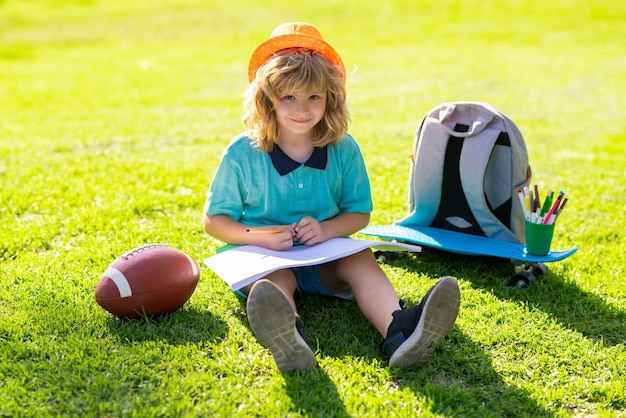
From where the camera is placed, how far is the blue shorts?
3.16 meters

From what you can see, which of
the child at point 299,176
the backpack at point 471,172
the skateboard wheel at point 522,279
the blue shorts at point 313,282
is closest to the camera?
the child at point 299,176

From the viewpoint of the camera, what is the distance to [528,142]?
6668 millimetres

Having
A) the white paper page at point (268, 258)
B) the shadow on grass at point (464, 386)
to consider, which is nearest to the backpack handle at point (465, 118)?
the white paper page at point (268, 258)

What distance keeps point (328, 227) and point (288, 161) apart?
0.34m

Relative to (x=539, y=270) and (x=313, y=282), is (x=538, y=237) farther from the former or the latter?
(x=313, y=282)

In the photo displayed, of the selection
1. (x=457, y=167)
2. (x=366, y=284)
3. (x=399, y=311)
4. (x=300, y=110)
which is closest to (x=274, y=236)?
(x=366, y=284)

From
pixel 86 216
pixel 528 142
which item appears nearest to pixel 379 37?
pixel 528 142

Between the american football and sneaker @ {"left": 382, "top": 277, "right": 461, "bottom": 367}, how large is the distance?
897 mm

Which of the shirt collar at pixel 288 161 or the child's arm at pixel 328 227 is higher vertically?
the shirt collar at pixel 288 161

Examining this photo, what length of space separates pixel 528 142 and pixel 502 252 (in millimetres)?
3496

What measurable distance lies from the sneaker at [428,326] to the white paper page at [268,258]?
0.43m

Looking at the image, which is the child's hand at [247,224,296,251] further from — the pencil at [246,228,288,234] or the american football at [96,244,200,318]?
the american football at [96,244,200,318]

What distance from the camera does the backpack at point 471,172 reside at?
3646mm

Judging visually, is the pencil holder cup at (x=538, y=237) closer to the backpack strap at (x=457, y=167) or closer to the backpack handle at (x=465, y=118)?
the backpack strap at (x=457, y=167)
